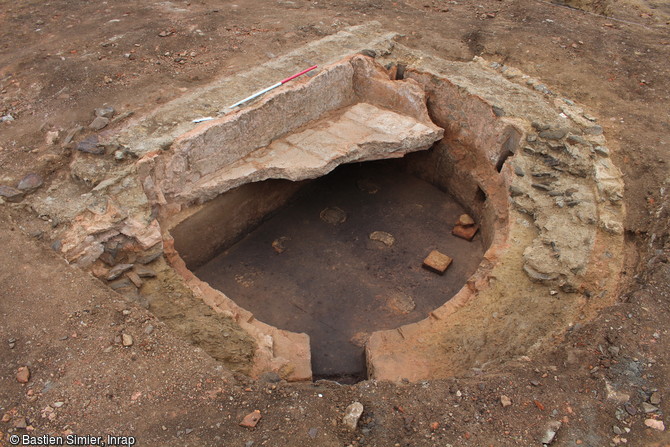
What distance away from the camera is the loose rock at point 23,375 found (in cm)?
331

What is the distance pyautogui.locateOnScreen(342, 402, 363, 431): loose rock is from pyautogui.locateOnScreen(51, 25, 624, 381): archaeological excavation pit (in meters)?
1.19

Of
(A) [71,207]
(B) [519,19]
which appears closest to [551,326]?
(A) [71,207]

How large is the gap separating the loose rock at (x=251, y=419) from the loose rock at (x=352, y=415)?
56 cm

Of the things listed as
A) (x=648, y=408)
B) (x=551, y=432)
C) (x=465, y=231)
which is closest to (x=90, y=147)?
(x=465, y=231)

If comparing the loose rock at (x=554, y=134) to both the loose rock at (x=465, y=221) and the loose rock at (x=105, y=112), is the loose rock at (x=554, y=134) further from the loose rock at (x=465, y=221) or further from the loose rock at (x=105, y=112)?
the loose rock at (x=105, y=112)

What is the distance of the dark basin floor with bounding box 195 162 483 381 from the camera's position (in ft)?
18.5

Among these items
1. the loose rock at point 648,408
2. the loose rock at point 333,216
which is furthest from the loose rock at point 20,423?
the loose rock at point 333,216

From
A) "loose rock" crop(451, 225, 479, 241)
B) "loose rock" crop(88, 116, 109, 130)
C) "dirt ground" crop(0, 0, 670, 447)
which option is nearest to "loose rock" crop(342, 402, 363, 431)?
"dirt ground" crop(0, 0, 670, 447)

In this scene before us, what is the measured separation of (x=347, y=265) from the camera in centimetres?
630

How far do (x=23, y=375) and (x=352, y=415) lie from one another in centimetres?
221

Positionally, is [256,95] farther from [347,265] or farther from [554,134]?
[554,134]

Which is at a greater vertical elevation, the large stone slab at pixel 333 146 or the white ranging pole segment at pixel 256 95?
the white ranging pole segment at pixel 256 95

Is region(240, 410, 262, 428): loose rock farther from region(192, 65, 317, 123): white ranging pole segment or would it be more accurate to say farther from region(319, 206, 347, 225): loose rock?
region(319, 206, 347, 225): loose rock

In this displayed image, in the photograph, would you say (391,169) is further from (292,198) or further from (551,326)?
(551,326)
